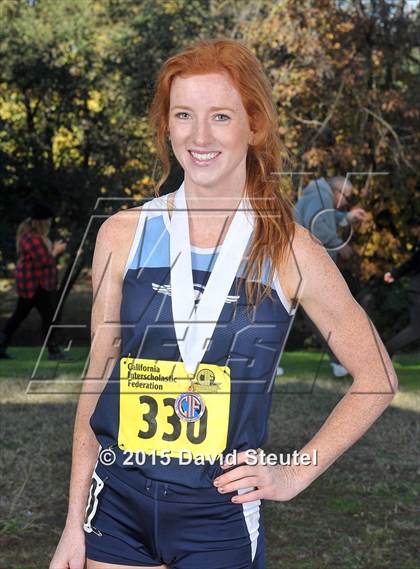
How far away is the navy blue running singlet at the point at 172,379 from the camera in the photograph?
91.0 inches

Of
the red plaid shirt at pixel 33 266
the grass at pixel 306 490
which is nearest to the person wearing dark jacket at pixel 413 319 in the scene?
the grass at pixel 306 490

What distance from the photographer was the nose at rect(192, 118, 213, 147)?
7.81ft

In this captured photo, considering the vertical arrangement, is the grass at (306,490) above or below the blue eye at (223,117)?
below

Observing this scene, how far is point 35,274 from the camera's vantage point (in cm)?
1166

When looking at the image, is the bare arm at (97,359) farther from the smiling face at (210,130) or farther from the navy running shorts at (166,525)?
the smiling face at (210,130)

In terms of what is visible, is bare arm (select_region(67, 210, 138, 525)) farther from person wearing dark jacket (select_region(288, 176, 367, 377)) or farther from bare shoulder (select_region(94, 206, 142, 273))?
person wearing dark jacket (select_region(288, 176, 367, 377))

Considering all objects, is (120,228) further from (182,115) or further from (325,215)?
(325,215)

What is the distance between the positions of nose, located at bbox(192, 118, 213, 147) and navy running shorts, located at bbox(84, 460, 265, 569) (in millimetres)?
780

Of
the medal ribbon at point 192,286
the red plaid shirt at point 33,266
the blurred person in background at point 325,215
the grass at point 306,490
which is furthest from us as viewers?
the red plaid shirt at point 33,266

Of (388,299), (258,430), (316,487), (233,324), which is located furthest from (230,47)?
(388,299)

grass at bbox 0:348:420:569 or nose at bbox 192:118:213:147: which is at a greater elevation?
nose at bbox 192:118:213:147

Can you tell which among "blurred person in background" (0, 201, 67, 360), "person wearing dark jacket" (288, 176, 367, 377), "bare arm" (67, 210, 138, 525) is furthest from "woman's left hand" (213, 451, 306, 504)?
"blurred person in background" (0, 201, 67, 360)

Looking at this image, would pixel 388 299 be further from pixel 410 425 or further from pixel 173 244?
pixel 173 244

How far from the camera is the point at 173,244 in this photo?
2.38 metres
